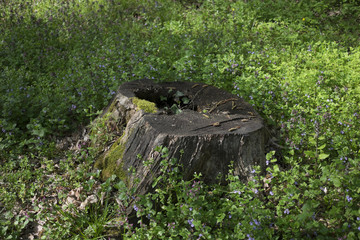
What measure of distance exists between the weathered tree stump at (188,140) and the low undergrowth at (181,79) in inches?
5.5

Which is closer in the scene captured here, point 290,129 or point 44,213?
point 44,213

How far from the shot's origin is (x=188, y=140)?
304cm

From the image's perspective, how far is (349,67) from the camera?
493 cm

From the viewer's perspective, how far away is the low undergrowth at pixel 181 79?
280cm

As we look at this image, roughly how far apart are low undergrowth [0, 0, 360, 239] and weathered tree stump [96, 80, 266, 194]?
0.14m

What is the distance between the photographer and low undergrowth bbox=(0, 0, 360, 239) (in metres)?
2.80

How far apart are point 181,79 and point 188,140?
2006mm

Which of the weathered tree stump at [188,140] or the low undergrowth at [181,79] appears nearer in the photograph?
the low undergrowth at [181,79]

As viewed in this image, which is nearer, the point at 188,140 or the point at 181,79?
the point at 188,140

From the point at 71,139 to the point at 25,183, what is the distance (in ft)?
2.89

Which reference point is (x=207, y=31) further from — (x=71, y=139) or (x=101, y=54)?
(x=71, y=139)

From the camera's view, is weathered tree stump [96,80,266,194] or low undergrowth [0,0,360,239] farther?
weathered tree stump [96,80,266,194]

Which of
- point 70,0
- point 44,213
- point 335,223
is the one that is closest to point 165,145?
point 44,213

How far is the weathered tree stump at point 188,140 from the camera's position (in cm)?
307
